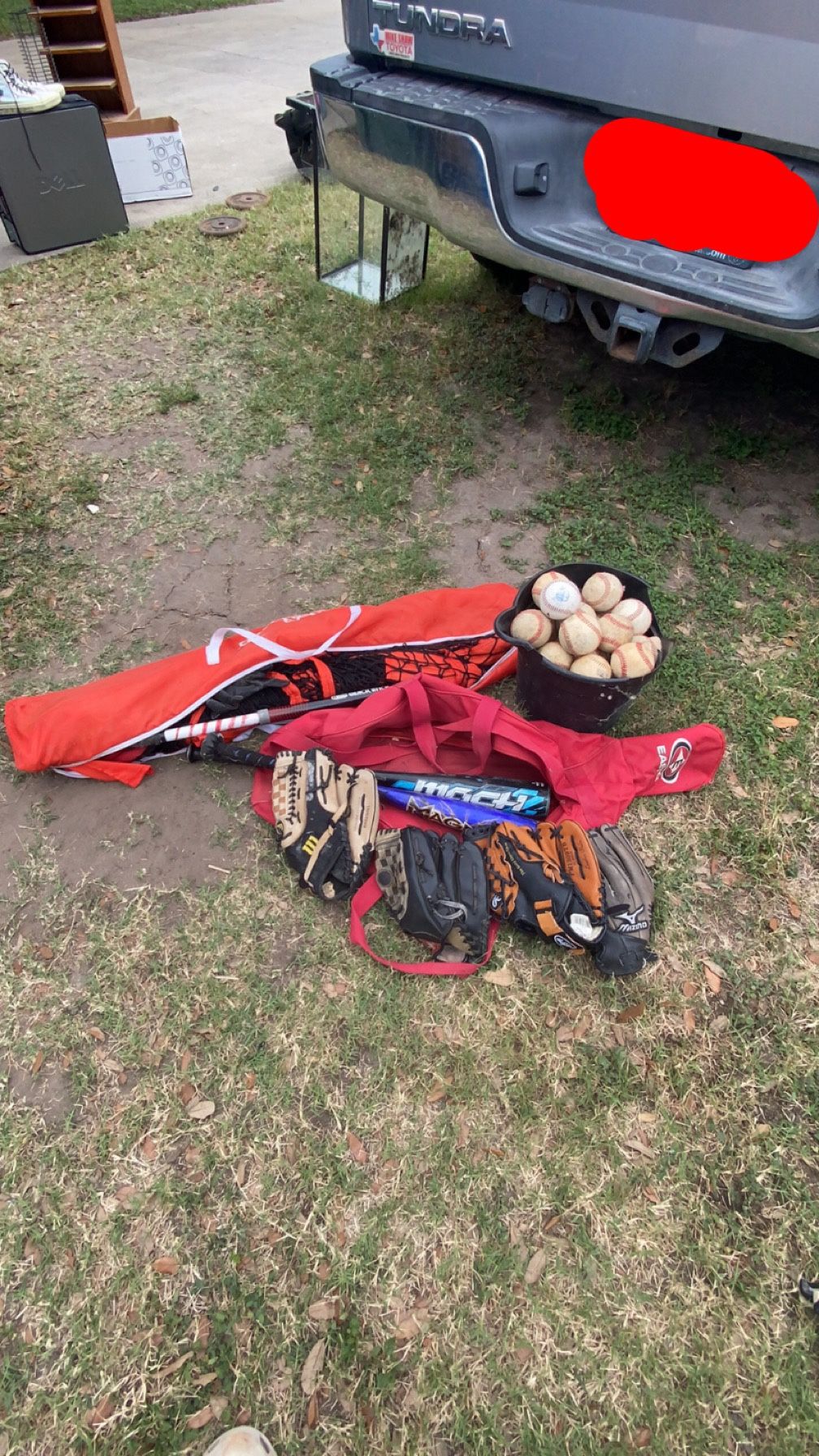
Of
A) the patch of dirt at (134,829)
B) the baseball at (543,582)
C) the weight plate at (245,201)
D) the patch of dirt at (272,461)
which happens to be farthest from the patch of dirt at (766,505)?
the weight plate at (245,201)

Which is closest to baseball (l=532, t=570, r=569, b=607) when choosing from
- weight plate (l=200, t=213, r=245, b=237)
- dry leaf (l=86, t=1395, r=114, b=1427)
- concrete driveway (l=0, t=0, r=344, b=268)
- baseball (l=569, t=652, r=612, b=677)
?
baseball (l=569, t=652, r=612, b=677)

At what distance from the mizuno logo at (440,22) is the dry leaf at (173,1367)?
373 cm

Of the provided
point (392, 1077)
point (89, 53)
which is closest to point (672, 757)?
point (392, 1077)

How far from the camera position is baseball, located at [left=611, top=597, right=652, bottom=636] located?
2520 mm

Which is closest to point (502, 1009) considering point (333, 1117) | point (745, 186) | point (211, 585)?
point (333, 1117)

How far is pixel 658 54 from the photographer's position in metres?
2.36

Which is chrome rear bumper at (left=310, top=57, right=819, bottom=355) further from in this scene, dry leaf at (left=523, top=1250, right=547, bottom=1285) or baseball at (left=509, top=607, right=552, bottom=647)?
dry leaf at (left=523, top=1250, right=547, bottom=1285)

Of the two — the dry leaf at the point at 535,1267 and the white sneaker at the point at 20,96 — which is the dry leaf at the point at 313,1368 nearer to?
the dry leaf at the point at 535,1267

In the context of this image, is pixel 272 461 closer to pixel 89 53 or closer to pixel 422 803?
pixel 422 803

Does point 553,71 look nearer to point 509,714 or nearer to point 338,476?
point 338,476

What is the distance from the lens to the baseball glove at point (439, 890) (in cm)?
216

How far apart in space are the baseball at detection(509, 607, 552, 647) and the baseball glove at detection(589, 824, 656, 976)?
2.17 feet

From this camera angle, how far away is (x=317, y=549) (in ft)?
10.9

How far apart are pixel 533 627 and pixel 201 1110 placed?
1.61m
